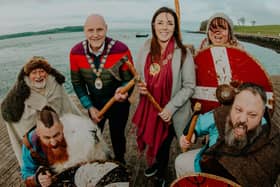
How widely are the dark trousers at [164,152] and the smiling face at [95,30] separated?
1080 mm

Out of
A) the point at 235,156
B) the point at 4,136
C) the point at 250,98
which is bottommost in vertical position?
the point at 4,136

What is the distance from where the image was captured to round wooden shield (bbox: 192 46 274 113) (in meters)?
2.84

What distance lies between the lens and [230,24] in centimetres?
347

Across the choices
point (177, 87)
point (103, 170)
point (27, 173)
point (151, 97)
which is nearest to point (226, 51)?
point (177, 87)

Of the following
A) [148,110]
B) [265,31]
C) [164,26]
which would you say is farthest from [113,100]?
[265,31]

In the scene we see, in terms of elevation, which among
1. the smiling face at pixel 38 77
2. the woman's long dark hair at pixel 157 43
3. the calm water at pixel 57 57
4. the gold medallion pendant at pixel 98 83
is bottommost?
the calm water at pixel 57 57

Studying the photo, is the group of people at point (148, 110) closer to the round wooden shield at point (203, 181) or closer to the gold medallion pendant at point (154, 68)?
the gold medallion pendant at point (154, 68)

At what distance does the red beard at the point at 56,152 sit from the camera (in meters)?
2.85

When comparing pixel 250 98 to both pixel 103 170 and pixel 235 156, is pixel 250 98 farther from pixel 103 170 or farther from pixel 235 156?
pixel 103 170

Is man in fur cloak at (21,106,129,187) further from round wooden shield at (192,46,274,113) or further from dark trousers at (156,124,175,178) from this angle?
round wooden shield at (192,46,274,113)

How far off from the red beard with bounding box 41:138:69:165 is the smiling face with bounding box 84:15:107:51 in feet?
3.05

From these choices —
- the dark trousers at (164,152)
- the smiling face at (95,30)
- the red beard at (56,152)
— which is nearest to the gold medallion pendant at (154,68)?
the smiling face at (95,30)

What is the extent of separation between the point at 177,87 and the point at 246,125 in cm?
85

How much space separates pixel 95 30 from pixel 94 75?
437 mm
